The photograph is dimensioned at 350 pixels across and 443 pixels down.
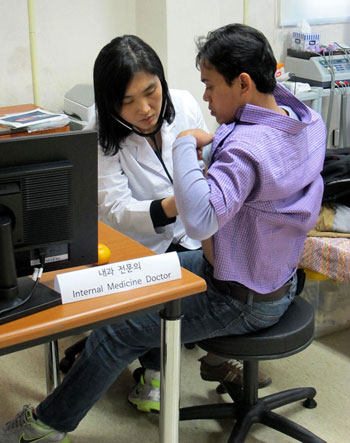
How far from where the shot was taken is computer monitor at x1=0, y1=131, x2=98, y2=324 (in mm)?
1235

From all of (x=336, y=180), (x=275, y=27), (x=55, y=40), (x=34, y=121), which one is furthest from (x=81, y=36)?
(x=336, y=180)

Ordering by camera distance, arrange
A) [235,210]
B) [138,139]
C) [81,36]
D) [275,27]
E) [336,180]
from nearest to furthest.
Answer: [235,210], [138,139], [336,180], [81,36], [275,27]

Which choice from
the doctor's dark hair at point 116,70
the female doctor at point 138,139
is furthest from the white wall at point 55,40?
the doctor's dark hair at point 116,70

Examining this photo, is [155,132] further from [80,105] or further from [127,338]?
[80,105]

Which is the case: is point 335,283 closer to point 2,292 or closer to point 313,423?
point 313,423

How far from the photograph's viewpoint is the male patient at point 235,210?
1420 millimetres

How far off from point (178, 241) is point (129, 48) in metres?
0.64

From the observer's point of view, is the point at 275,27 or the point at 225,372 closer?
the point at 225,372

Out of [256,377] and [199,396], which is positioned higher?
[256,377]

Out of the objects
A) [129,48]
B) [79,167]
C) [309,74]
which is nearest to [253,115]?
[79,167]

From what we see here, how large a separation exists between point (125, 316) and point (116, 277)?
0.09m

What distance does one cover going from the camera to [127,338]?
1.63 metres

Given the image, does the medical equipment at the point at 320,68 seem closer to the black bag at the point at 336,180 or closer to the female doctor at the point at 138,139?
the black bag at the point at 336,180

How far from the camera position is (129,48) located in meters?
1.84
